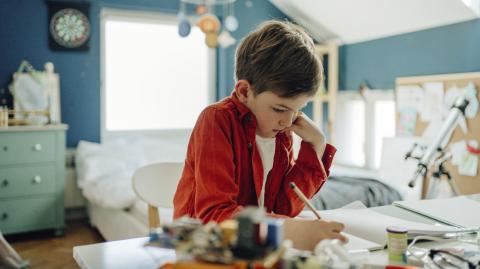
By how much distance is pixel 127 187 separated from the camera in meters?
3.03

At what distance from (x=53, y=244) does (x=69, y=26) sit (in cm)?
173

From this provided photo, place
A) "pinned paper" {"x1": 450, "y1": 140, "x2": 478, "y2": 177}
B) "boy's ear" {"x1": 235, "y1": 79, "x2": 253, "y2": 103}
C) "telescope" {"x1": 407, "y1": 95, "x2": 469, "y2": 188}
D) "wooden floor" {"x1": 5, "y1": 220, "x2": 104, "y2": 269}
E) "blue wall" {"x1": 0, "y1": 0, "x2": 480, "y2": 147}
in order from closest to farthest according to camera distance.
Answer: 1. "boy's ear" {"x1": 235, "y1": 79, "x2": 253, "y2": 103}
2. "telescope" {"x1": 407, "y1": 95, "x2": 469, "y2": 188}
3. "wooden floor" {"x1": 5, "y1": 220, "x2": 104, "y2": 269}
4. "pinned paper" {"x1": 450, "y1": 140, "x2": 478, "y2": 177}
5. "blue wall" {"x1": 0, "y1": 0, "x2": 480, "y2": 147}

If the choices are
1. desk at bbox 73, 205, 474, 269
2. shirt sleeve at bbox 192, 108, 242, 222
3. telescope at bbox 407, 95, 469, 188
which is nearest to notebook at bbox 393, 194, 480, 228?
desk at bbox 73, 205, 474, 269

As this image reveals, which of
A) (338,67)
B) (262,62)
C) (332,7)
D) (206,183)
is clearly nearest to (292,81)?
(262,62)

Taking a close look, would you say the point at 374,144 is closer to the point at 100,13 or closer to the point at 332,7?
the point at 332,7

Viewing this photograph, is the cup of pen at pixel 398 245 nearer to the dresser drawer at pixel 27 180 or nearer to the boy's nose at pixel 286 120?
the boy's nose at pixel 286 120

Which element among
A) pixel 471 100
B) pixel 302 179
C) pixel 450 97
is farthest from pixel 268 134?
pixel 450 97

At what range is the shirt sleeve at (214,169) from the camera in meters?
0.92

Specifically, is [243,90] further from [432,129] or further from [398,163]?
[432,129]

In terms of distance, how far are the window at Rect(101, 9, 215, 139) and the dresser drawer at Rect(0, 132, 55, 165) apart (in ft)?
2.70

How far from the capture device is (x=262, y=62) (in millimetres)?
975

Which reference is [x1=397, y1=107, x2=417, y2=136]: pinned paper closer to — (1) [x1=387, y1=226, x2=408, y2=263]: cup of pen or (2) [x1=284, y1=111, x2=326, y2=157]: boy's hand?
(2) [x1=284, y1=111, x2=326, y2=157]: boy's hand

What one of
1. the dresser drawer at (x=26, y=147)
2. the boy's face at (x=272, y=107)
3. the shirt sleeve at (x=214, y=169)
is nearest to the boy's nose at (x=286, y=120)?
the boy's face at (x=272, y=107)

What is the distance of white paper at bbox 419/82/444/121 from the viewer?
338cm
